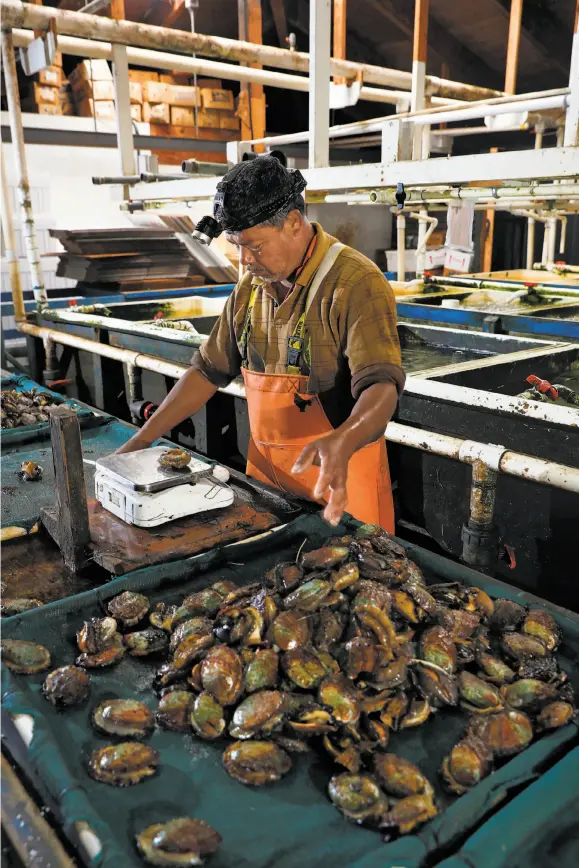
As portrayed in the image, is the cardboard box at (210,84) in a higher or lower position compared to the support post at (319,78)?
higher

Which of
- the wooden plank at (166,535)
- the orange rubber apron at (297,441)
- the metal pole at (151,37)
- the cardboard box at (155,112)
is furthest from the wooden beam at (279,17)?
the wooden plank at (166,535)

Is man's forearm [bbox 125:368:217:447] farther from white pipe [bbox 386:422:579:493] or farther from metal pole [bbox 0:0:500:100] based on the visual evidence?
metal pole [bbox 0:0:500:100]

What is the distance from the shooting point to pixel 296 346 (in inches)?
90.7

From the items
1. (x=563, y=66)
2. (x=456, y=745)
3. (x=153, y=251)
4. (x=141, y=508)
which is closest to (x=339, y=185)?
(x=141, y=508)

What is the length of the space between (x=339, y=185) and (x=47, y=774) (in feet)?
9.08

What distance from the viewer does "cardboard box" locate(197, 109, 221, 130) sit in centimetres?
923

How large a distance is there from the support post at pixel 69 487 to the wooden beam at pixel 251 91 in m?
8.87

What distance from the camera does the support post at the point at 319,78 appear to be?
317 centimetres

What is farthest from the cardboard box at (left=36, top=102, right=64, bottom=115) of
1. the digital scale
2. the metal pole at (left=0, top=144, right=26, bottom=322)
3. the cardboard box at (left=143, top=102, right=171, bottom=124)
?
the digital scale

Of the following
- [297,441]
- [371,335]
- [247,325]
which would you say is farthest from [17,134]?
[371,335]

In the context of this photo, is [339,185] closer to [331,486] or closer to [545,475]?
[545,475]

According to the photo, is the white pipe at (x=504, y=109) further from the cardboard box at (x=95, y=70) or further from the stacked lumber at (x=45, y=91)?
the stacked lumber at (x=45, y=91)

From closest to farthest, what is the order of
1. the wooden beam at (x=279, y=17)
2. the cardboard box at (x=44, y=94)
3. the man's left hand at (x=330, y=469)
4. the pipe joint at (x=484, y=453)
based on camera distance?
the man's left hand at (x=330, y=469) → the pipe joint at (x=484, y=453) → the cardboard box at (x=44, y=94) → the wooden beam at (x=279, y=17)

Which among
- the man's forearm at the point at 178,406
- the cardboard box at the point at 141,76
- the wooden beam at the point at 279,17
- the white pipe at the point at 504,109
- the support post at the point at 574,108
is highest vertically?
the wooden beam at the point at 279,17
